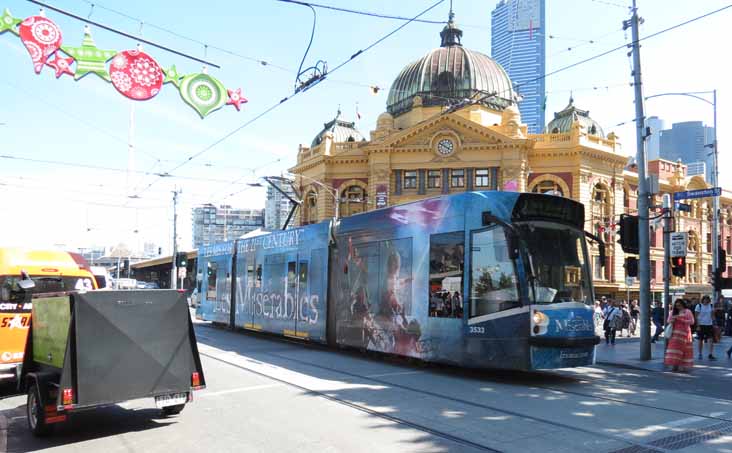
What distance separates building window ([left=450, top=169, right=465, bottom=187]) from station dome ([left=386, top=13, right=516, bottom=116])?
22.8 feet

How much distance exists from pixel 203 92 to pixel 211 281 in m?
11.7

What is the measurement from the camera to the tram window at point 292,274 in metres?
17.1

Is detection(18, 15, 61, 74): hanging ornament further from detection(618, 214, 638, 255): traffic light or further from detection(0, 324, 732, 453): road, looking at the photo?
detection(618, 214, 638, 255): traffic light

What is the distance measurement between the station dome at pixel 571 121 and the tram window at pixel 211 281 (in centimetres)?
3847

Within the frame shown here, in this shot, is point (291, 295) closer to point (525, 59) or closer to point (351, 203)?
point (351, 203)

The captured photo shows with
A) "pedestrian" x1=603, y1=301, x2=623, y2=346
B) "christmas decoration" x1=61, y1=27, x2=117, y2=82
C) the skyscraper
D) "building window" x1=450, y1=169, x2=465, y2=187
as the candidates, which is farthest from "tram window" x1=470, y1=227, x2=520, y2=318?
the skyscraper

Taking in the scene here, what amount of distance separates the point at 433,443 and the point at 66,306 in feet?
14.8

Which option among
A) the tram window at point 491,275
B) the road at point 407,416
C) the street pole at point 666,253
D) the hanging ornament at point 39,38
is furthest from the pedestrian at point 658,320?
the hanging ornament at point 39,38

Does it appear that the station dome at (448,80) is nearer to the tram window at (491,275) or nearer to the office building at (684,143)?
the tram window at (491,275)

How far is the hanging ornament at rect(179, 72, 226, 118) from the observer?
1273cm

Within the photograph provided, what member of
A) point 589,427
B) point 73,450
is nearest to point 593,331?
point 589,427

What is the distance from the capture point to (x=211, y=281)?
23297 millimetres

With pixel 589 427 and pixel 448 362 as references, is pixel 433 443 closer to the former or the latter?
pixel 589 427

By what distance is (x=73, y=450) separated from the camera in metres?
6.71
